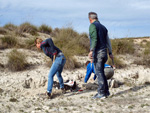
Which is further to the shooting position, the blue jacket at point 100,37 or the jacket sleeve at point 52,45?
the jacket sleeve at point 52,45

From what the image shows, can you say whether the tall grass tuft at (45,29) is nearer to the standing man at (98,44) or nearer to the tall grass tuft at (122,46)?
the tall grass tuft at (122,46)

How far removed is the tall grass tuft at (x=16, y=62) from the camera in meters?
8.71

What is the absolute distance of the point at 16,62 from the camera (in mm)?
8734

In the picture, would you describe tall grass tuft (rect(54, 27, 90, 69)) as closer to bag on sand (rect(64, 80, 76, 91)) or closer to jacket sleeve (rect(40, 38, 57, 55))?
bag on sand (rect(64, 80, 76, 91))

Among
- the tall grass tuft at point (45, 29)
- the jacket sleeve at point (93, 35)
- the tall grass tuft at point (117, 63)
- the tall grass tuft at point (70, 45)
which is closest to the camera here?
the jacket sleeve at point (93, 35)

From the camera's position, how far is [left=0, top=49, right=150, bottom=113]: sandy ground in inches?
179

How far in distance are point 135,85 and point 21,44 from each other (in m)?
6.55

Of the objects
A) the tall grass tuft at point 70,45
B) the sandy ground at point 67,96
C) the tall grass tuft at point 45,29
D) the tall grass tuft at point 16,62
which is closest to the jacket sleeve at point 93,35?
the sandy ground at point 67,96

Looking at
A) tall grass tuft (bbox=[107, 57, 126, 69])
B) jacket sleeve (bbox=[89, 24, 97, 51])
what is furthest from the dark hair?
tall grass tuft (bbox=[107, 57, 126, 69])

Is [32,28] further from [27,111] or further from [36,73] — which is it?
[27,111]

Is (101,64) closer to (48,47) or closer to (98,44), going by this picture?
(98,44)

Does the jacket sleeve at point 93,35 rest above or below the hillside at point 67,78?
above

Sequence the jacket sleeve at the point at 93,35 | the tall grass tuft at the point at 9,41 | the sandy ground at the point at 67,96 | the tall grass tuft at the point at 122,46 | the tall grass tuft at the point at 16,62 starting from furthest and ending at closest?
the tall grass tuft at the point at 122,46 < the tall grass tuft at the point at 9,41 < the tall grass tuft at the point at 16,62 < the jacket sleeve at the point at 93,35 < the sandy ground at the point at 67,96

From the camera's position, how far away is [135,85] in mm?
7273
